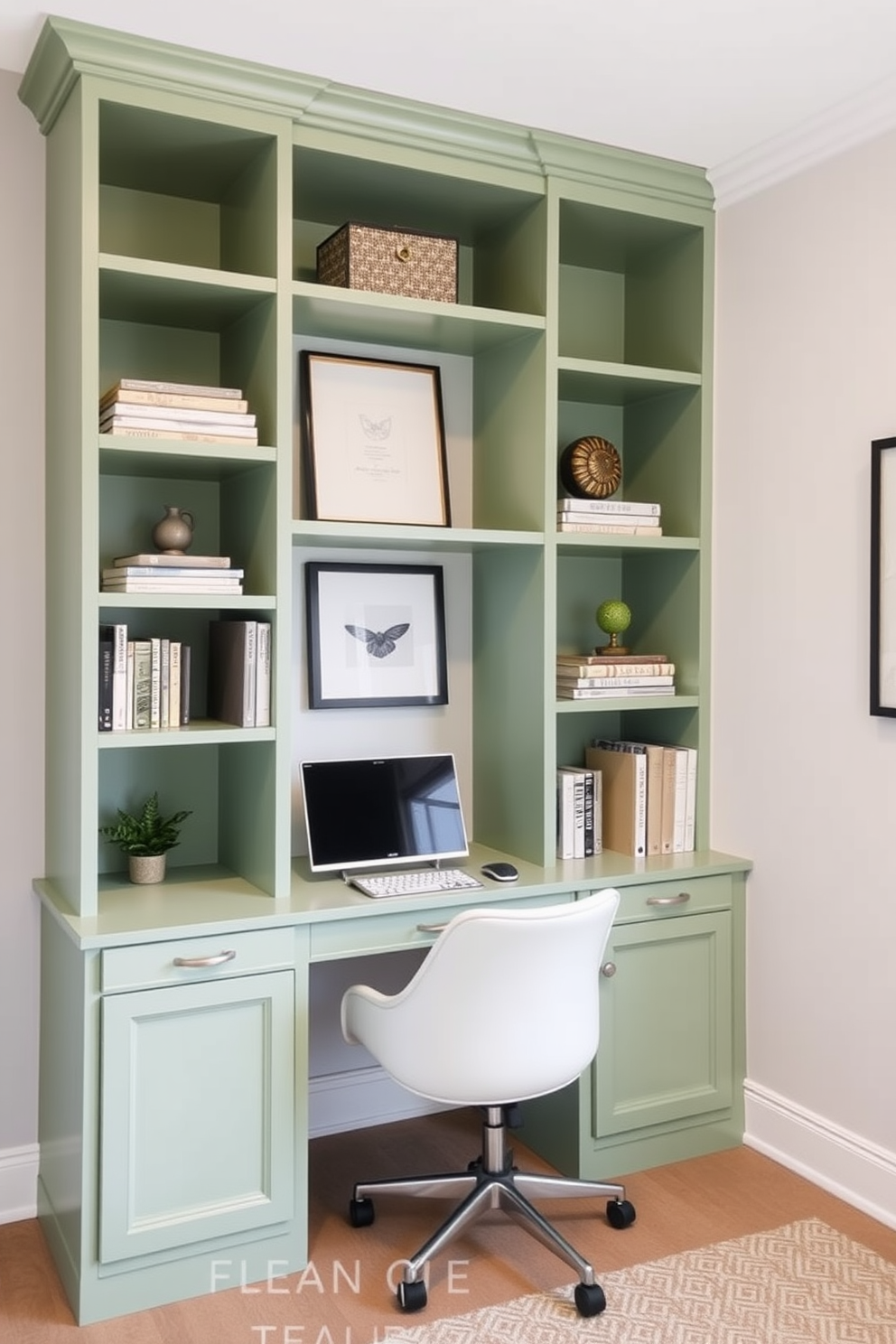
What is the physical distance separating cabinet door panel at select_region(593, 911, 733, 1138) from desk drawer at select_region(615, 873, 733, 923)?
2cm

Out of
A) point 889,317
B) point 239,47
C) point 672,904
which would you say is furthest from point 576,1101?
point 239,47

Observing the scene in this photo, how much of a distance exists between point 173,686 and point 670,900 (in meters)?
1.37

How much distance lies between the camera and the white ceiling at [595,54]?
88.7 inches

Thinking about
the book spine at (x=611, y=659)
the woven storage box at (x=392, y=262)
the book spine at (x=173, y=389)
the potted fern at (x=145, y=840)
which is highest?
the woven storage box at (x=392, y=262)

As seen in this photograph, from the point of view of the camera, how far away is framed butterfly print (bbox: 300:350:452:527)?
2.93 m

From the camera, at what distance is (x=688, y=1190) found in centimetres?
283

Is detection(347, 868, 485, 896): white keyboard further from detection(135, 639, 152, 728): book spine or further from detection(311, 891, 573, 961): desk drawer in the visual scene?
detection(135, 639, 152, 728): book spine

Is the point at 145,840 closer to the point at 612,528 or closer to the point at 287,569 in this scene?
the point at 287,569

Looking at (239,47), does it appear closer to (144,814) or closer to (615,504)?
(615,504)

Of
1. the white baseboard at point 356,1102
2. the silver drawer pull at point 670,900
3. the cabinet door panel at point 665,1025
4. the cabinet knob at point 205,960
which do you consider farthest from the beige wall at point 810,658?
the cabinet knob at point 205,960

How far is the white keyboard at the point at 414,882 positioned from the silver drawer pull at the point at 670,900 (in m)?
0.48

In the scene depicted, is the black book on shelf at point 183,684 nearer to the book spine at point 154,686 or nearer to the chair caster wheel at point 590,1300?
the book spine at point 154,686

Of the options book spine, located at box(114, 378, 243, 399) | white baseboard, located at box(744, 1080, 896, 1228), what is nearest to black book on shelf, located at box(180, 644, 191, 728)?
book spine, located at box(114, 378, 243, 399)

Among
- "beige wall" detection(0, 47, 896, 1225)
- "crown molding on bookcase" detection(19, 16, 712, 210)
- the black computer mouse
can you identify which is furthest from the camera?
the black computer mouse
